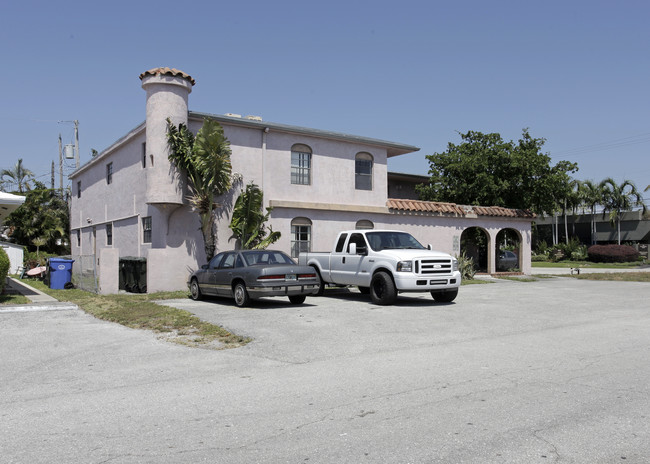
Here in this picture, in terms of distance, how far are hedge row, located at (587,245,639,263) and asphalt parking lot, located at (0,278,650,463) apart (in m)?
39.2

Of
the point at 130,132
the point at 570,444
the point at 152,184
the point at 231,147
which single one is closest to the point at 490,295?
the point at 231,147

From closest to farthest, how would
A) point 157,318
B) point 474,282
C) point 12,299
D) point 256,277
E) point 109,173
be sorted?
point 157,318 < point 256,277 < point 12,299 < point 474,282 < point 109,173

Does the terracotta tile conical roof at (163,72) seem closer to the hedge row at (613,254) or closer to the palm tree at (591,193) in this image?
the hedge row at (613,254)

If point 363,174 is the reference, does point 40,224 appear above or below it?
below

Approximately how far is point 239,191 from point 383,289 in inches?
320

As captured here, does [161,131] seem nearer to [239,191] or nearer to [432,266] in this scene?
[239,191]

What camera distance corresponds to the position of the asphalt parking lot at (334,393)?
443 centimetres

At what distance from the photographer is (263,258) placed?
14547mm

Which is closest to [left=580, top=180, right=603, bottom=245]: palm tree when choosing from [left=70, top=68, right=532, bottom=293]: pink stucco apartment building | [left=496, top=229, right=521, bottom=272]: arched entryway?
[left=496, top=229, right=521, bottom=272]: arched entryway

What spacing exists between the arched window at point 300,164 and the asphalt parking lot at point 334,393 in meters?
10.9

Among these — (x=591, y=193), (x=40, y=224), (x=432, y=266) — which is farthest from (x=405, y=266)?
(x=591, y=193)

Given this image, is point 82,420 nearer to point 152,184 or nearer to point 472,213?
point 152,184

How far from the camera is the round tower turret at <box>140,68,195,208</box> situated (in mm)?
18641

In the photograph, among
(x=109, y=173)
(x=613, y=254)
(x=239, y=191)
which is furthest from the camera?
(x=613, y=254)
